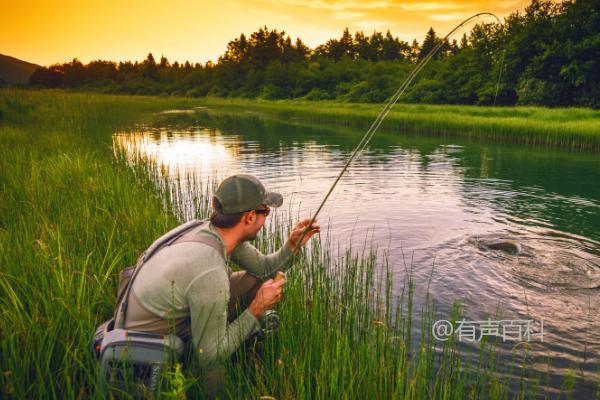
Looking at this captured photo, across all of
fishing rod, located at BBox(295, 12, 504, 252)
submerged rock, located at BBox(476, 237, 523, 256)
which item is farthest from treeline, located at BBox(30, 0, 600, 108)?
submerged rock, located at BBox(476, 237, 523, 256)

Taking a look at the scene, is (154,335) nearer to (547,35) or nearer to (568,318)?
(568,318)

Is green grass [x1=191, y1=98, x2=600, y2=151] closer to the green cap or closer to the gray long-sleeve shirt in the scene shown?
the green cap

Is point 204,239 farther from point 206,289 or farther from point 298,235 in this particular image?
point 298,235

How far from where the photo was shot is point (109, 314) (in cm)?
345

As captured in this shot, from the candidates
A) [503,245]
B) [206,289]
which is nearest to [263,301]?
[206,289]

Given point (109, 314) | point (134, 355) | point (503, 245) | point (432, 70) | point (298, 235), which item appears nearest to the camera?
point (134, 355)

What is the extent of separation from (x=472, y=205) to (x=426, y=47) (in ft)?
254

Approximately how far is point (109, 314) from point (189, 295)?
4.60 ft

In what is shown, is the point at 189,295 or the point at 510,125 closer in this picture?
the point at 189,295

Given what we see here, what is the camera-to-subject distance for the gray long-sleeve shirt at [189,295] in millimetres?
2424

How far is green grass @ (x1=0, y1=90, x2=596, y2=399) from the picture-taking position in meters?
2.52

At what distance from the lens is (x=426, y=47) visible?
263ft

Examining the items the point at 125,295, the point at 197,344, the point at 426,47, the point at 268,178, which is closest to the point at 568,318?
the point at 197,344

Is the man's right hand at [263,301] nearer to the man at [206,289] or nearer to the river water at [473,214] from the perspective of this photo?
the man at [206,289]
